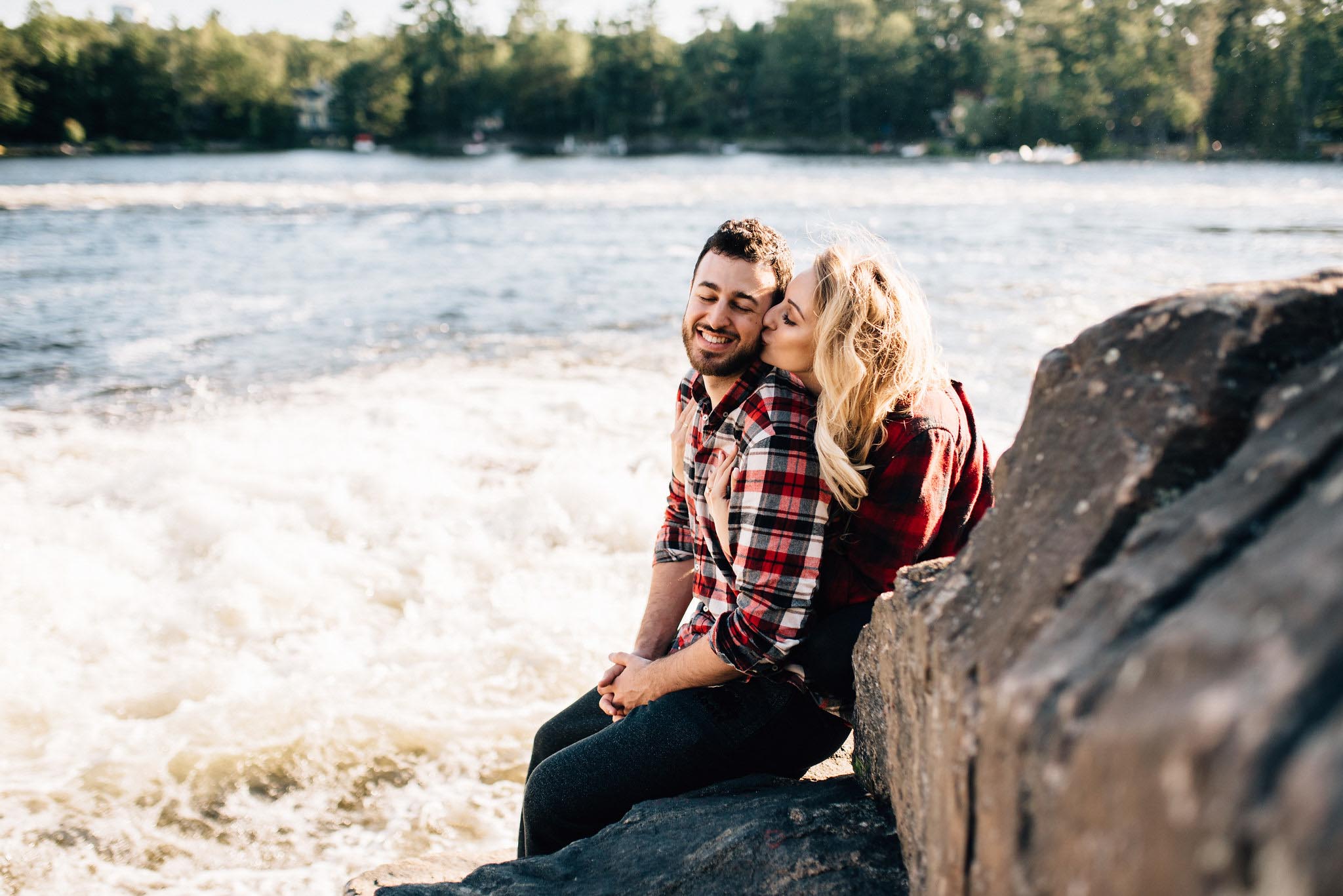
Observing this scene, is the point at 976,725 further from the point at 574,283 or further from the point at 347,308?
the point at 574,283

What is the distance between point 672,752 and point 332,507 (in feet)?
15.6

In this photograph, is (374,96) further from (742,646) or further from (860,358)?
(742,646)

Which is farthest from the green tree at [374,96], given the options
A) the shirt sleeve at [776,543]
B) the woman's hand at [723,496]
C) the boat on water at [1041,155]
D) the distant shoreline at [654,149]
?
the shirt sleeve at [776,543]

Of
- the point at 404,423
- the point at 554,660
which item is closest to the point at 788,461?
the point at 554,660

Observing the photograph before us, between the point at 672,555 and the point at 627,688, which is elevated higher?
the point at 672,555

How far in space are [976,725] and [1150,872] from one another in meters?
0.60

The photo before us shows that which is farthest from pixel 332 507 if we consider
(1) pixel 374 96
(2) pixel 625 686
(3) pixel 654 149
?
(1) pixel 374 96

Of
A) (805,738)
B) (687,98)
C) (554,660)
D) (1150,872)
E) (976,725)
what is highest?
(687,98)

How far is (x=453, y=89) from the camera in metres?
95.6

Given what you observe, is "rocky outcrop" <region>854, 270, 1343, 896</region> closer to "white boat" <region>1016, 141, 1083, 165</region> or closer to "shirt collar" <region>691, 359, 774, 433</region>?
"shirt collar" <region>691, 359, 774, 433</region>

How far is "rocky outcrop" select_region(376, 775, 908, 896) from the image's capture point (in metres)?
2.40

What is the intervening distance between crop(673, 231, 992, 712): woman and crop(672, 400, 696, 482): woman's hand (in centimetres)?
45

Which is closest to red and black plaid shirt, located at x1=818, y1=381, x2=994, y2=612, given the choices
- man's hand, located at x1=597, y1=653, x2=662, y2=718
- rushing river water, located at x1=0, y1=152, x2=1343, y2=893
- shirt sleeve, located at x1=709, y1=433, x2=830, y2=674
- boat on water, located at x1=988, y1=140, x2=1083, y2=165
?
shirt sleeve, located at x1=709, y1=433, x2=830, y2=674

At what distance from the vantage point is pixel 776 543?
267 centimetres
